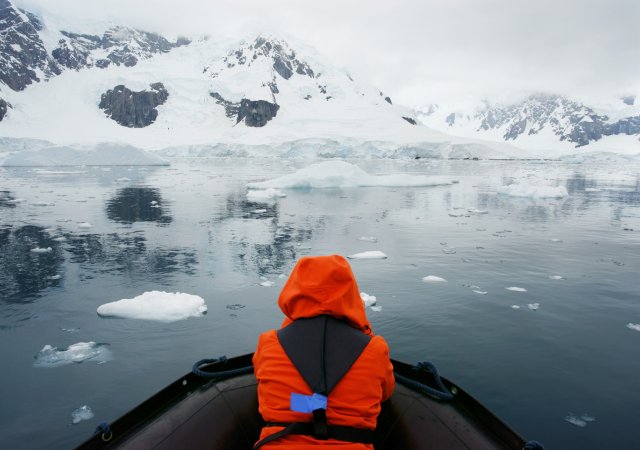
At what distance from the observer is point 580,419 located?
3156mm

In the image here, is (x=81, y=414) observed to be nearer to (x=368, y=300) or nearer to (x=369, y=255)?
(x=368, y=300)

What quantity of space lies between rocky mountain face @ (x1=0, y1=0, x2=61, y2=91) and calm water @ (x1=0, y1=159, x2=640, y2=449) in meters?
95.1

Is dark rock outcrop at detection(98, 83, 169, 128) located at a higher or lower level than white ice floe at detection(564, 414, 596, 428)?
higher

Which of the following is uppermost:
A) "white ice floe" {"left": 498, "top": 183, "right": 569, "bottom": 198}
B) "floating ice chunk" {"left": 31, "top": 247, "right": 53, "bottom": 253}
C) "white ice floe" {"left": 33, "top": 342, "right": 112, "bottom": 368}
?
"white ice floe" {"left": 498, "top": 183, "right": 569, "bottom": 198}

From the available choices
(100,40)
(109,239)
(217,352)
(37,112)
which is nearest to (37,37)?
(100,40)

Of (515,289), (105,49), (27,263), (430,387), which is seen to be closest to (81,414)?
(430,387)

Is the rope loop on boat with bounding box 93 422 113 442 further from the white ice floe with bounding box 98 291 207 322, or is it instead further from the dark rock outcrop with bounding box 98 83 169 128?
the dark rock outcrop with bounding box 98 83 169 128

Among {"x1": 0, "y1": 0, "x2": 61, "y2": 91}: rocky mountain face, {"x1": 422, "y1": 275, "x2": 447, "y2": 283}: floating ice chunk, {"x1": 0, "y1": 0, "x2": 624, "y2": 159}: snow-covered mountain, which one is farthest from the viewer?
{"x1": 0, "y1": 0, "x2": 61, "y2": 91}: rocky mountain face

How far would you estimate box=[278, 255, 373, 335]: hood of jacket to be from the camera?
2.03 m

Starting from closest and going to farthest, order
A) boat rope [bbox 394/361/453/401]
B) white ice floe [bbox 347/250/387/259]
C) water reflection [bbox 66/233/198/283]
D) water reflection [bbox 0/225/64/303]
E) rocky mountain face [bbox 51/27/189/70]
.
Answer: boat rope [bbox 394/361/453/401]
water reflection [bbox 0/225/64/303]
water reflection [bbox 66/233/198/283]
white ice floe [bbox 347/250/387/259]
rocky mountain face [bbox 51/27/189/70]

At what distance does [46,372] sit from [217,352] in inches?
58.2

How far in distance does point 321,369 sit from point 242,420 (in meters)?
0.98

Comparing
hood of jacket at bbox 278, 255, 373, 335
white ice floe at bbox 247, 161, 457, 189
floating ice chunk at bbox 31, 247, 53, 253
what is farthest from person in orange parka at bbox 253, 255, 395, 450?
white ice floe at bbox 247, 161, 457, 189

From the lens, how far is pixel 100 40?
118500mm
